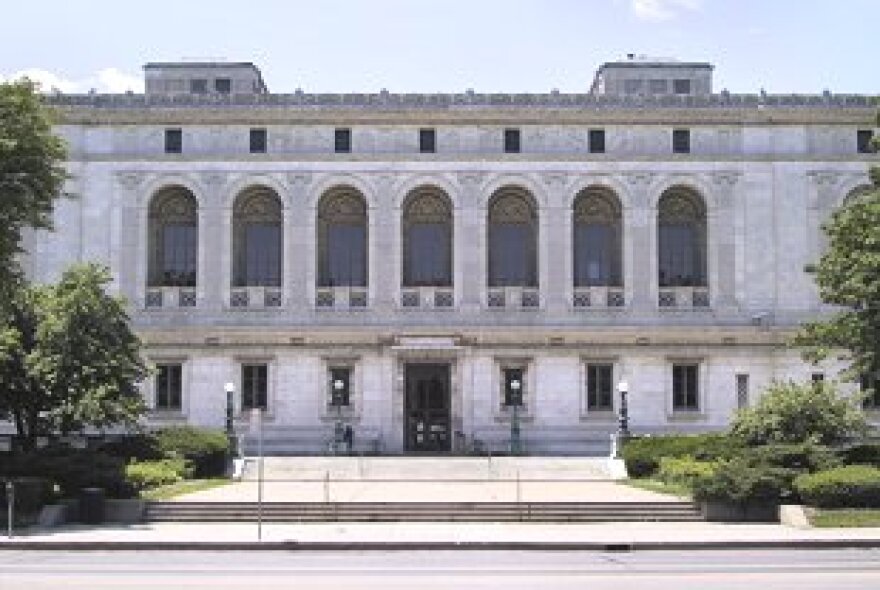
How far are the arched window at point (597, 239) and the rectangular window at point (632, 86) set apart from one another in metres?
9.88

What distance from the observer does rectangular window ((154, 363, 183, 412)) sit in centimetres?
6544

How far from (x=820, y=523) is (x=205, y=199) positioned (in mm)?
37161

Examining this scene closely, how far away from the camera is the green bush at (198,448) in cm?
5144

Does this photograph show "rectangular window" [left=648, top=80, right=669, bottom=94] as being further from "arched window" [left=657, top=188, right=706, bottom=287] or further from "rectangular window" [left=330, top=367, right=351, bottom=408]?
"rectangular window" [left=330, top=367, right=351, bottom=408]

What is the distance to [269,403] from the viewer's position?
65375 mm

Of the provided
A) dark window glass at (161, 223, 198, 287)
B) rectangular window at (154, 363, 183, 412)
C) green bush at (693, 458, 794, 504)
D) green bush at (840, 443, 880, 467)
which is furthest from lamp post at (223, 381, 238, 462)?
green bush at (840, 443, 880, 467)

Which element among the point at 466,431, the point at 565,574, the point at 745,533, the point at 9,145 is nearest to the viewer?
the point at 565,574

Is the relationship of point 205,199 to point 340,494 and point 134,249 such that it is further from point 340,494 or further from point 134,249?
point 340,494

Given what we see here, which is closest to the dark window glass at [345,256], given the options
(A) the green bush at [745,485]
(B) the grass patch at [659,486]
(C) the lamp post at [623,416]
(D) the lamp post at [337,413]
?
(D) the lamp post at [337,413]

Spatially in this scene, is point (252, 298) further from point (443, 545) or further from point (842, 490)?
point (443, 545)

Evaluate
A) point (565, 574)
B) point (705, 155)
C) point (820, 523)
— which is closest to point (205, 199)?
point (705, 155)

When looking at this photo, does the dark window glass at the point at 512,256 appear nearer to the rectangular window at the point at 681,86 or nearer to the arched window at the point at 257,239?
the arched window at the point at 257,239

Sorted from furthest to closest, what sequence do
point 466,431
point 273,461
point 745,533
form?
1. point 466,431
2. point 273,461
3. point 745,533

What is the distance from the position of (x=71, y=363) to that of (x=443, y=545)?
20687 mm
